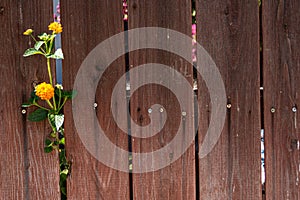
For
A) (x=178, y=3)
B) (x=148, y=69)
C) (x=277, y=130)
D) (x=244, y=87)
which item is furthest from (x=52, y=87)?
(x=277, y=130)

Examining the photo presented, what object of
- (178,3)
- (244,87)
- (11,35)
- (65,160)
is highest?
(178,3)

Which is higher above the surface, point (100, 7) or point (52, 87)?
point (100, 7)

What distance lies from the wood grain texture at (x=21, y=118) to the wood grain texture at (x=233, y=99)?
0.69 meters

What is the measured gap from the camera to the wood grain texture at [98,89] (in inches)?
81.7

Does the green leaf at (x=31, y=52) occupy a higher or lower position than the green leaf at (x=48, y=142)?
higher

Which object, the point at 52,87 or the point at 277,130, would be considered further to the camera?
the point at 277,130

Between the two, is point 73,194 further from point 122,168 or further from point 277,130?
point 277,130

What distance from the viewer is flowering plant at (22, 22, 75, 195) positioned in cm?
200

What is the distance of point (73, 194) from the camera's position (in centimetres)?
214

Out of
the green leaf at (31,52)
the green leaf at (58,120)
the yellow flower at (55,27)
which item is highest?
the yellow flower at (55,27)

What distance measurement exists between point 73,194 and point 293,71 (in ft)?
3.74

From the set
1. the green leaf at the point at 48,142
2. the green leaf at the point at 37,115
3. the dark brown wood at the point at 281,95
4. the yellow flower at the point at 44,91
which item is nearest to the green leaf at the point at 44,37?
the yellow flower at the point at 44,91

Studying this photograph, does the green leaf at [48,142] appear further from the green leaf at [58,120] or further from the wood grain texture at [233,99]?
the wood grain texture at [233,99]

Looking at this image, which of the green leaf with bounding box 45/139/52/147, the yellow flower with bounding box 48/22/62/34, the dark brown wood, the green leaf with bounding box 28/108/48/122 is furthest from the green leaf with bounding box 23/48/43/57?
the dark brown wood
